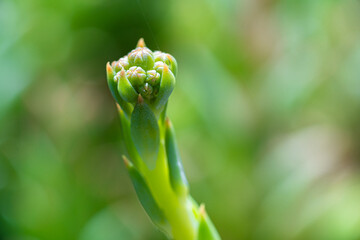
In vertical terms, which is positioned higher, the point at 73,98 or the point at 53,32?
the point at 53,32

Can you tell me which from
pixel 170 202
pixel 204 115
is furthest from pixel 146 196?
pixel 204 115

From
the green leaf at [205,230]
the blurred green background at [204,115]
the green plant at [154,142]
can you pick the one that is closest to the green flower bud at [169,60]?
the green plant at [154,142]

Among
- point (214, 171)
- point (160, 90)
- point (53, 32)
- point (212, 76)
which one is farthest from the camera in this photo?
point (53, 32)

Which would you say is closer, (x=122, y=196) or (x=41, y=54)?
(x=122, y=196)

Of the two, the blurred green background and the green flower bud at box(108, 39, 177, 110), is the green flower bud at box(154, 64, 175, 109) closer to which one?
the green flower bud at box(108, 39, 177, 110)

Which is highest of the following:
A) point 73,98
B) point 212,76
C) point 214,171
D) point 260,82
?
point 73,98

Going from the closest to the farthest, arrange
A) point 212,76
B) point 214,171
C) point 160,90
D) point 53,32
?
point 160,90, point 214,171, point 212,76, point 53,32

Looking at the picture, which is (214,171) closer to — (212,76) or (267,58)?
(212,76)

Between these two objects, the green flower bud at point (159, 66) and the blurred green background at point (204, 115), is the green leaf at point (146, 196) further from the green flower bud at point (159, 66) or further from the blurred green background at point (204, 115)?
the blurred green background at point (204, 115)

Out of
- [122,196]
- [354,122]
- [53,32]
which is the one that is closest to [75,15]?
[53,32]
